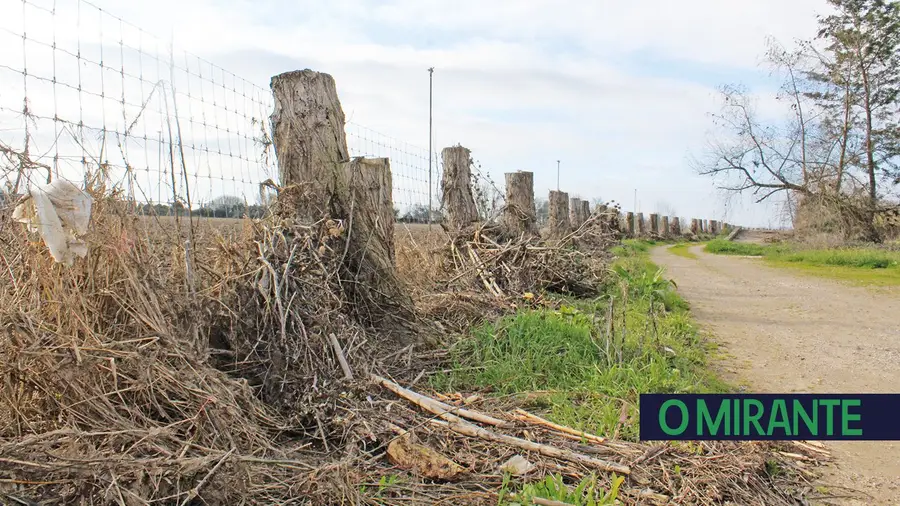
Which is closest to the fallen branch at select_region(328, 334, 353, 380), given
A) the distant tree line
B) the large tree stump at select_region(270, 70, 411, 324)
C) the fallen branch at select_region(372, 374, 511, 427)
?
the fallen branch at select_region(372, 374, 511, 427)

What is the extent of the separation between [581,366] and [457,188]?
4567 mm

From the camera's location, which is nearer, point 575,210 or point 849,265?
point 849,265

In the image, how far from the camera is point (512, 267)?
7.64 meters

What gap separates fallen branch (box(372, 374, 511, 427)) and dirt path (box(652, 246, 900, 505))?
1605 mm

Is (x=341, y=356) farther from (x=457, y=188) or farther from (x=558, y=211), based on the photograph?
(x=558, y=211)

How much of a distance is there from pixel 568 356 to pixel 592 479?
187 cm

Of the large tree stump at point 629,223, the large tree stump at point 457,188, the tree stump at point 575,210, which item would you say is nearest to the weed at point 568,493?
the large tree stump at point 457,188

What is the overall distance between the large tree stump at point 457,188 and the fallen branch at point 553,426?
203 inches

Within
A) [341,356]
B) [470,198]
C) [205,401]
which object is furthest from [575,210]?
[205,401]

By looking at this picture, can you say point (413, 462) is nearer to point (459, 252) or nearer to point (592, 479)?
point (592, 479)

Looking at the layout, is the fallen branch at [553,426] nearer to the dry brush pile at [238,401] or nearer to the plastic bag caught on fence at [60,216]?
the dry brush pile at [238,401]

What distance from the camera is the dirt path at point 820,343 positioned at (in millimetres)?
3238

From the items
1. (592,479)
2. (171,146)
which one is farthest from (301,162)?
(592,479)

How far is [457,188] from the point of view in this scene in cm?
854
